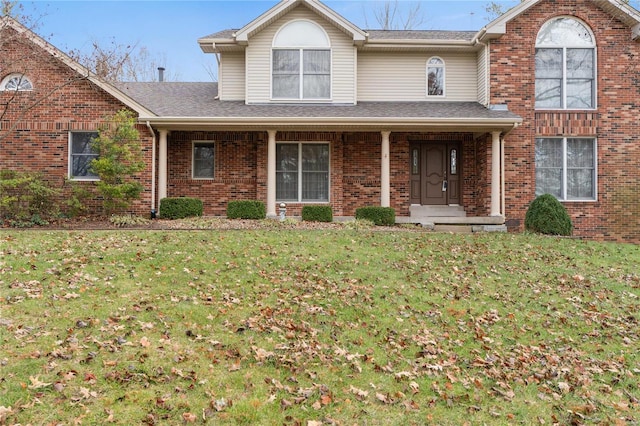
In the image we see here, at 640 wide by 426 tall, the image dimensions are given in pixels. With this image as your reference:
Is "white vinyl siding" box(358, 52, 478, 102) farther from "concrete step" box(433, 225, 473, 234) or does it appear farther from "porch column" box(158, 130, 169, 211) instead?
"porch column" box(158, 130, 169, 211)

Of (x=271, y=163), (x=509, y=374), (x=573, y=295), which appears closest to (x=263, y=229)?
(x=271, y=163)

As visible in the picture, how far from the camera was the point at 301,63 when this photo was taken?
1519 centimetres

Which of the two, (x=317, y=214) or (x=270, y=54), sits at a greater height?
(x=270, y=54)

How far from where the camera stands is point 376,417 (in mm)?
3875

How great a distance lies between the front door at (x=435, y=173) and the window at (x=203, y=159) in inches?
260

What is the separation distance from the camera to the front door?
15453mm

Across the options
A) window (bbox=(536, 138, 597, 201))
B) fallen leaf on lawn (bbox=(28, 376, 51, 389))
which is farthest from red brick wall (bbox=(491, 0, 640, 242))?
fallen leaf on lawn (bbox=(28, 376, 51, 389))

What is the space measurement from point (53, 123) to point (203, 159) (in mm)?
4423

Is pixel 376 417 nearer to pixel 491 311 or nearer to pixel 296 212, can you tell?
pixel 491 311

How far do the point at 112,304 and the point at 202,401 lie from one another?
2460mm

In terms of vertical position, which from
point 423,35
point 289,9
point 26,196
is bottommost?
point 26,196

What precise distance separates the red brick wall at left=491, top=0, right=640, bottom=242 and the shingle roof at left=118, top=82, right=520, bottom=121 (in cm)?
109

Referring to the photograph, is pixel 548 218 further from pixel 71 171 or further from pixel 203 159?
pixel 71 171

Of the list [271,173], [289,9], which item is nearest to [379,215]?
[271,173]
